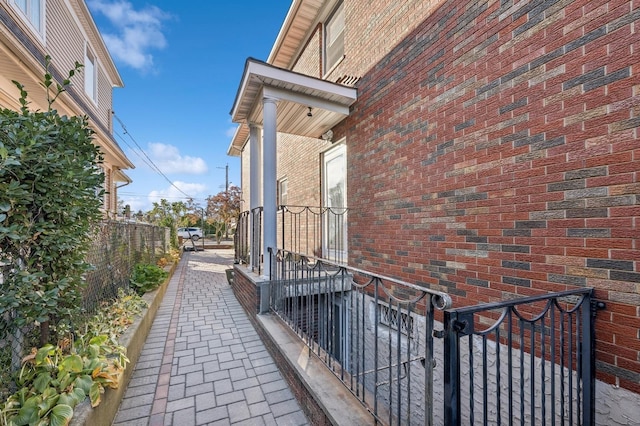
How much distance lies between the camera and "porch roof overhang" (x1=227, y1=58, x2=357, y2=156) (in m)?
4.15

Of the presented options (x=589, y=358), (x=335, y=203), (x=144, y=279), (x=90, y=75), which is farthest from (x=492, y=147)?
(x=90, y=75)

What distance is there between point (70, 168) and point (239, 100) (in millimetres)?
3078

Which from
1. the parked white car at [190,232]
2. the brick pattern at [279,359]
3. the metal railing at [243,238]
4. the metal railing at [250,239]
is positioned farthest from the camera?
the parked white car at [190,232]

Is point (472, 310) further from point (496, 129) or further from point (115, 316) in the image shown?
point (115, 316)

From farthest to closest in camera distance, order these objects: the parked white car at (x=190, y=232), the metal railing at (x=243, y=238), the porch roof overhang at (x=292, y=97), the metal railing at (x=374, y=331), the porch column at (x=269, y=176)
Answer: the parked white car at (x=190, y=232), the metal railing at (x=243, y=238), the porch column at (x=269, y=176), the porch roof overhang at (x=292, y=97), the metal railing at (x=374, y=331)

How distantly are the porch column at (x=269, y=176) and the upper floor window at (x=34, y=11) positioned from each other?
4970 millimetres

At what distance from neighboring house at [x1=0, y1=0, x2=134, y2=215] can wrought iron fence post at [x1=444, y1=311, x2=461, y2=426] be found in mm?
2753

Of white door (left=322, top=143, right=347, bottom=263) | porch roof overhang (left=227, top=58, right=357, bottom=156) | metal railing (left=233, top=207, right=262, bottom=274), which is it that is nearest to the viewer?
porch roof overhang (left=227, top=58, right=357, bottom=156)

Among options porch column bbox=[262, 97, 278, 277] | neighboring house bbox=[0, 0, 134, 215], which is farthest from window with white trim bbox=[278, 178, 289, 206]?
neighboring house bbox=[0, 0, 134, 215]

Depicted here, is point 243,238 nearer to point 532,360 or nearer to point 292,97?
point 292,97

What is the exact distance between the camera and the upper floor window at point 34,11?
209 inches

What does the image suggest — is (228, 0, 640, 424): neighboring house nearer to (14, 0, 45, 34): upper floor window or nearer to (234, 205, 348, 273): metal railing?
(234, 205, 348, 273): metal railing

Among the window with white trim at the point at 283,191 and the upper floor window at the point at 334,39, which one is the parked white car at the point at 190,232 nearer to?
the window with white trim at the point at 283,191

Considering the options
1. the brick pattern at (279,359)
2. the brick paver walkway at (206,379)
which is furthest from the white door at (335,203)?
the brick paver walkway at (206,379)
